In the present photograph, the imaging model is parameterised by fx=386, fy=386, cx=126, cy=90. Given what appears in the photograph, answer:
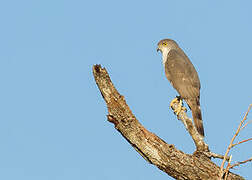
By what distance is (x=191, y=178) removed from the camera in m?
5.07

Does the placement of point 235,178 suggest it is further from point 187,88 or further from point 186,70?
point 186,70

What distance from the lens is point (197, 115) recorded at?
764 centimetres

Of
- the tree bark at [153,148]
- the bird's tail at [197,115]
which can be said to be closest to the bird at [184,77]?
the bird's tail at [197,115]

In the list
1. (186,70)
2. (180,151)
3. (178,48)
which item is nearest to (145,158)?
(180,151)

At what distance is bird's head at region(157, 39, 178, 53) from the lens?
10484 millimetres

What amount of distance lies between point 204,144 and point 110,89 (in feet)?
5.09

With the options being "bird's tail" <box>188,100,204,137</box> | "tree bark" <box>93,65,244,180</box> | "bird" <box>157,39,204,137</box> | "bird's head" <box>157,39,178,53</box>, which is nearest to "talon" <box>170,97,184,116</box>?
"bird" <box>157,39,204,137</box>

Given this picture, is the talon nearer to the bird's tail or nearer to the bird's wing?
the bird's wing

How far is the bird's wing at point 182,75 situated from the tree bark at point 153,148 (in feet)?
10.7

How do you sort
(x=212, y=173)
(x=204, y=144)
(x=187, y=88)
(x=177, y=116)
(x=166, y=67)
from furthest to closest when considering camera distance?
(x=166, y=67) → (x=187, y=88) → (x=177, y=116) → (x=204, y=144) → (x=212, y=173)

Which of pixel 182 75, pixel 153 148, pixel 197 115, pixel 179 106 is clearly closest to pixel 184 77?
pixel 182 75

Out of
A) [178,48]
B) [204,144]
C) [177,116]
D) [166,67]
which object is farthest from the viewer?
[178,48]

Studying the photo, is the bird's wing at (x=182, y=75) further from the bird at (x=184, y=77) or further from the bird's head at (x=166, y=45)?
the bird's head at (x=166, y=45)

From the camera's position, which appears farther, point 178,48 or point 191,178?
point 178,48
